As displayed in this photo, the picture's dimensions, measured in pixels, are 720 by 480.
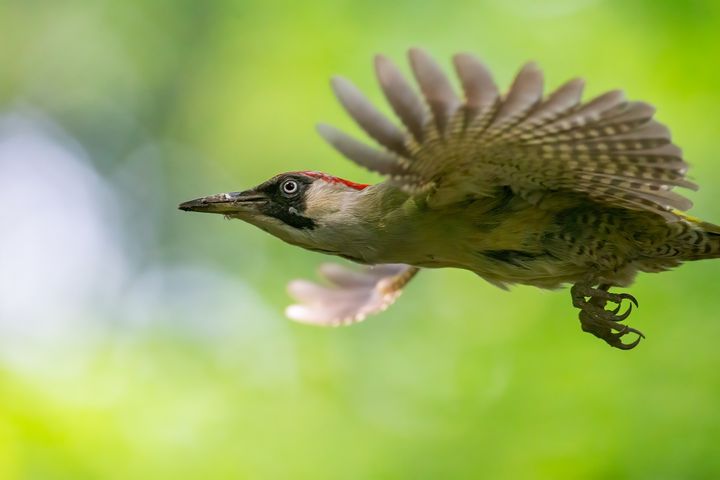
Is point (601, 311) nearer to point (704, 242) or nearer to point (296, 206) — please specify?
point (704, 242)

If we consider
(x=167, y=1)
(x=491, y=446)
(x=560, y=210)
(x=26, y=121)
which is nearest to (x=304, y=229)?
(x=560, y=210)

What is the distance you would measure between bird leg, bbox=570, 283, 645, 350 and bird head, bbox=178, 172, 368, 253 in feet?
4.35

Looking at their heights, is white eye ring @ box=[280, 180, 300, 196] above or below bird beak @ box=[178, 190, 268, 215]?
above

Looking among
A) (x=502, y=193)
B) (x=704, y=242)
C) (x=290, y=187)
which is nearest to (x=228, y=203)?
(x=290, y=187)

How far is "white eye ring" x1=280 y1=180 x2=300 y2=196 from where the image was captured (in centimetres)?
571

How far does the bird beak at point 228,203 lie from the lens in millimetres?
5525

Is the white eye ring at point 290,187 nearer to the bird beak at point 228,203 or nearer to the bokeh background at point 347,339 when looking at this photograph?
the bird beak at point 228,203

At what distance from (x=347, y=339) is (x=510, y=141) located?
219 inches

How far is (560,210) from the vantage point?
5.53m

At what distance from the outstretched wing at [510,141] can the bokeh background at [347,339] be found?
2653 millimetres

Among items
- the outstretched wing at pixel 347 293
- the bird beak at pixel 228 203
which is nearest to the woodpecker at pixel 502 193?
the bird beak at pixel 228 203

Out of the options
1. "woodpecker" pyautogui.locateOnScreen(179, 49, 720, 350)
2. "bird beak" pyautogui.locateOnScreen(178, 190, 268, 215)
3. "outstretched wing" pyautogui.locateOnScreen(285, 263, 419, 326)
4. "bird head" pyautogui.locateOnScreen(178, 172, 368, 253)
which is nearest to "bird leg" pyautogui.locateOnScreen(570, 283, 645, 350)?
"woodpecker" pyautogui.locateOnScreen(179, 49, 720, 350)

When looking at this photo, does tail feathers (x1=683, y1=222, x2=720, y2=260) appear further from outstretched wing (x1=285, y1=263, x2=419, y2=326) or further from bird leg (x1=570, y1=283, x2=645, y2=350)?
outstretched wing (x1=285, y1=263, x2=419, y2=326)

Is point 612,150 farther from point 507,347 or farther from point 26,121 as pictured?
point 26,121
